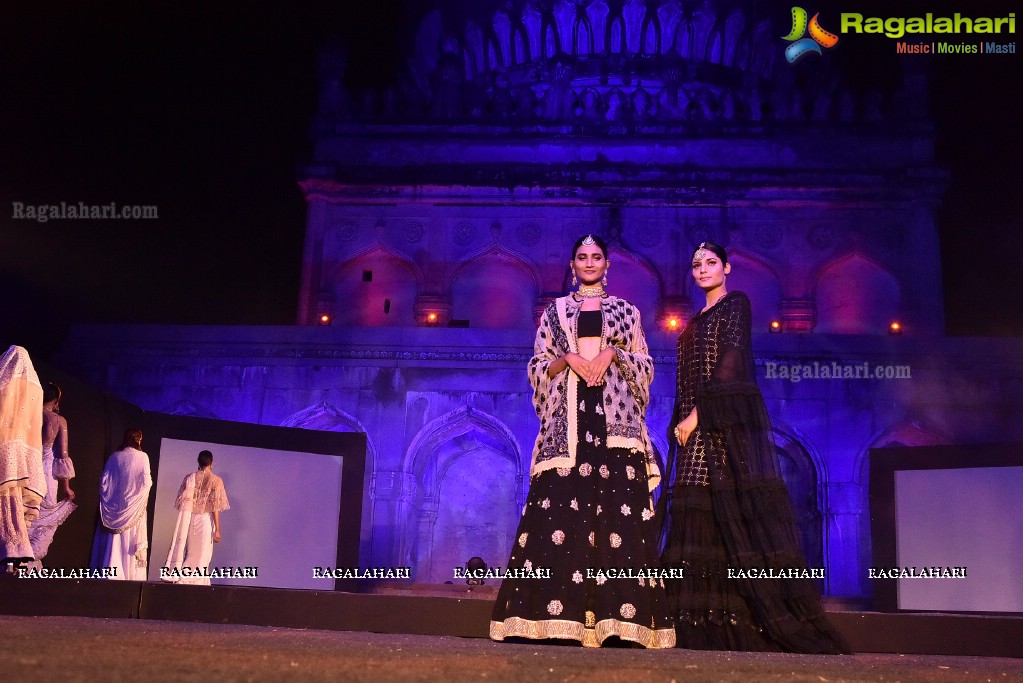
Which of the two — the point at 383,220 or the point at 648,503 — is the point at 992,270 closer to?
the point at 383,220

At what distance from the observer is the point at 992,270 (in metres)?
21.6

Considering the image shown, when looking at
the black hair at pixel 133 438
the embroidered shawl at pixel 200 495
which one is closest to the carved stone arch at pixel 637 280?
the embroidered shawl at pixel 200 495

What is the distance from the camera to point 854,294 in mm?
22031

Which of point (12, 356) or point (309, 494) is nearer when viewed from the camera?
point (12, 356)

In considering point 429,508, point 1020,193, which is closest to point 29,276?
point 429,508

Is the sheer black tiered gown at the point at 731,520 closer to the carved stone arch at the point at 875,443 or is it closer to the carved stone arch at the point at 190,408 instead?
the carved stone arch at the point at 875,443

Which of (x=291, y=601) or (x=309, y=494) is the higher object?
(x=309, y=494)

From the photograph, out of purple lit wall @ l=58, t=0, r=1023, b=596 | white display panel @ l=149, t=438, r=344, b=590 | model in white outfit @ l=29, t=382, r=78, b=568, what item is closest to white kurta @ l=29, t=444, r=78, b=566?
model in white outfit @ l=29, t=382, r=78, b=568

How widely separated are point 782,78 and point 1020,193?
5.66m

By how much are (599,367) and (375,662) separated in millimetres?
1973

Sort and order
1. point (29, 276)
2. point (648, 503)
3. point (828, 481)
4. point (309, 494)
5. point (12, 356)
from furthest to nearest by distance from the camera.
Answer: point (29, 276), point (828, 481), point (309, 494), point (12, 356), point (648, 503)

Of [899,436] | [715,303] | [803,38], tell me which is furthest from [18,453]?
[803,38]

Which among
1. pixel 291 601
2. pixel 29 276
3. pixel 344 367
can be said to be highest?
pixel 29 276

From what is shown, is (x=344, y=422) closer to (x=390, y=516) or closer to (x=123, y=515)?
(x=390, y=516)
